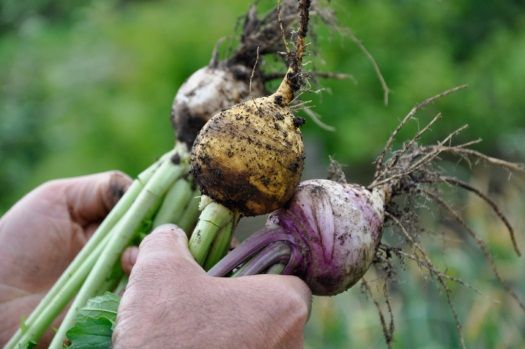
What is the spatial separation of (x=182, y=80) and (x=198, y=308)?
481cm

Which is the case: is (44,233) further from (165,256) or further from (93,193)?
(165,256)

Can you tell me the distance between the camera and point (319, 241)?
149 centimetres

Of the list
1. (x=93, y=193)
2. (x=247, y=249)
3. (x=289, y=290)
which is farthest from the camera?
(x=93, y=193)

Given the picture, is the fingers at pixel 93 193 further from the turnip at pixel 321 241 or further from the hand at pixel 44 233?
the turnip at pixel 321 241

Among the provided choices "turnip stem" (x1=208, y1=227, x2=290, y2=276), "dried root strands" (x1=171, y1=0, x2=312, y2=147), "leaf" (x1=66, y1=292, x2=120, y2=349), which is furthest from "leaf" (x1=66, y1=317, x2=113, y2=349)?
"dried root strands" (x1=171, y1=0, x2=312, y2=147)

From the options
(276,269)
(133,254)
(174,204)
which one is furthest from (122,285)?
(276,269)

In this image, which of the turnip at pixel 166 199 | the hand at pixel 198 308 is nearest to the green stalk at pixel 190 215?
the turnip at pixel 166 199

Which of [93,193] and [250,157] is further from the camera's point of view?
[93,193]

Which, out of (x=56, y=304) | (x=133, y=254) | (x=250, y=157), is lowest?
(x=56, y=304)

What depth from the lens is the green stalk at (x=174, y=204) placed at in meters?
1.78

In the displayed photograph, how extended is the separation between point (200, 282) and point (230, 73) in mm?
810

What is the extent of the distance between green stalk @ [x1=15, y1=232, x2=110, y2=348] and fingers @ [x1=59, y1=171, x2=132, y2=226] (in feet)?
0.83

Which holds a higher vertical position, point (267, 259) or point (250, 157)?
point (250, 157)

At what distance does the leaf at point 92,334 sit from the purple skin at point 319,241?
28 cm
